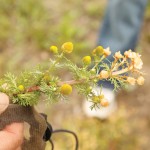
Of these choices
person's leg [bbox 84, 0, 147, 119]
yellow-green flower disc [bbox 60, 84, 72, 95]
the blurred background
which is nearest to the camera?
yellow-green flower disc [bbox 60, 84, 72, 95]

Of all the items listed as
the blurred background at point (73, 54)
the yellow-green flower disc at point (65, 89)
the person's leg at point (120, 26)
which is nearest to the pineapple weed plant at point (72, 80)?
the yellow-green flower disc at point (65, 89)

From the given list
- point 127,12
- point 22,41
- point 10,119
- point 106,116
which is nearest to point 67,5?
point 22,41

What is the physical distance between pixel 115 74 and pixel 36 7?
2305 millimetres

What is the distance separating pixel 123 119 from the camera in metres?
2.44

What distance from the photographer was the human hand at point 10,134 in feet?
2.76

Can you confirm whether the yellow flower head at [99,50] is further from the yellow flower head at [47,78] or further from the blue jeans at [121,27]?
the blue jeans at [121,27]

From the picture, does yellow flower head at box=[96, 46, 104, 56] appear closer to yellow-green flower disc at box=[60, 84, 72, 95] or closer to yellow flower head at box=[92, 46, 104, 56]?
yellow flower head at box=[92, 46, 104, 56]

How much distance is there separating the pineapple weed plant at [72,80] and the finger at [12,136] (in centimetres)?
6

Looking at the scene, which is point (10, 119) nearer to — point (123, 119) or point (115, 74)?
point (115, 74)

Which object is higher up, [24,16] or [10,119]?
[24,16]

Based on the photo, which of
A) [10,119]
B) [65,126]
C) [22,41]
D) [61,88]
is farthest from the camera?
[22,41]

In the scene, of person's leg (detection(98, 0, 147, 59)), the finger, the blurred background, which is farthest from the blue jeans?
the finger

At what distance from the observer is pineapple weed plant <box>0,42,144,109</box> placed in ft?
2.57

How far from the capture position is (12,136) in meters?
0.87
